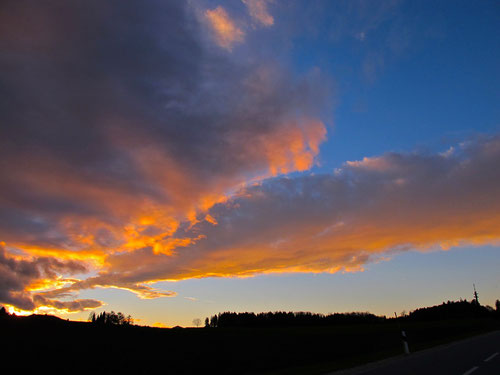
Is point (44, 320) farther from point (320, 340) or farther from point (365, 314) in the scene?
point (365, 314)

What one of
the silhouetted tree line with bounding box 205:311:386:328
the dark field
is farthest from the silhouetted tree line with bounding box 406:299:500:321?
the dark field

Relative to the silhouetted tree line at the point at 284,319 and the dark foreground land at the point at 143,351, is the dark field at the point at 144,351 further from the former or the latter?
the silhouetted tree line at the point at 284,319

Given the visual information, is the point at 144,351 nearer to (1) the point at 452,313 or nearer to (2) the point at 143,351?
(2) the point at 143,351

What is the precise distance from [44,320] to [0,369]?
5.15 meters

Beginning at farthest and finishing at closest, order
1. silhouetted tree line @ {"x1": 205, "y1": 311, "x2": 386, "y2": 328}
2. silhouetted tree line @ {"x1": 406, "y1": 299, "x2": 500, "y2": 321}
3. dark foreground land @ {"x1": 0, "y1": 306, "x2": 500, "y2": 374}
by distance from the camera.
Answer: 1. silhouetted tree line @ {"x1": 406, "y1": 299, "x2": 500, "y2": 321}
2. silhouetted tree line @ {"x1": 205, "y1": 311, "x2": 386, "y2": 328}
3. dark foreground land @ {"x1": 0, "y1": 306, "x2": 500, "y2": 374}

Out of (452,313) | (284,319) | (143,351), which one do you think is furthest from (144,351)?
(452,313)

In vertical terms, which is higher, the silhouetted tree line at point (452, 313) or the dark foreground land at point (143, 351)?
the dark foreground land at point (143, 351)

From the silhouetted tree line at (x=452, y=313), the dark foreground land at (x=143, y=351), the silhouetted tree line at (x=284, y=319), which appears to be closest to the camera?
the dark foreground land at (x=143, y=351)

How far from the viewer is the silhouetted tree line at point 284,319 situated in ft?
379

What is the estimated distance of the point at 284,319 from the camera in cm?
11781

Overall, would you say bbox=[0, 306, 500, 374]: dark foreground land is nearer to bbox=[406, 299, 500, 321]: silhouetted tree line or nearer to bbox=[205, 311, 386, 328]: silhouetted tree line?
bbox=[205, 311, 386, 328]: silhouetted tree line

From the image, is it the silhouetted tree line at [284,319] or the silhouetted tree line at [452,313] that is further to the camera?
the silhouetted tree line at [452,313]

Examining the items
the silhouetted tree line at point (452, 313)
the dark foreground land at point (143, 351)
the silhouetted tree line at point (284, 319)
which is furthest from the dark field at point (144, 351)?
the silhouetted tree line at point (452, 313)

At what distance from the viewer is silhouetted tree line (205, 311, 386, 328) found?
11538 cm
